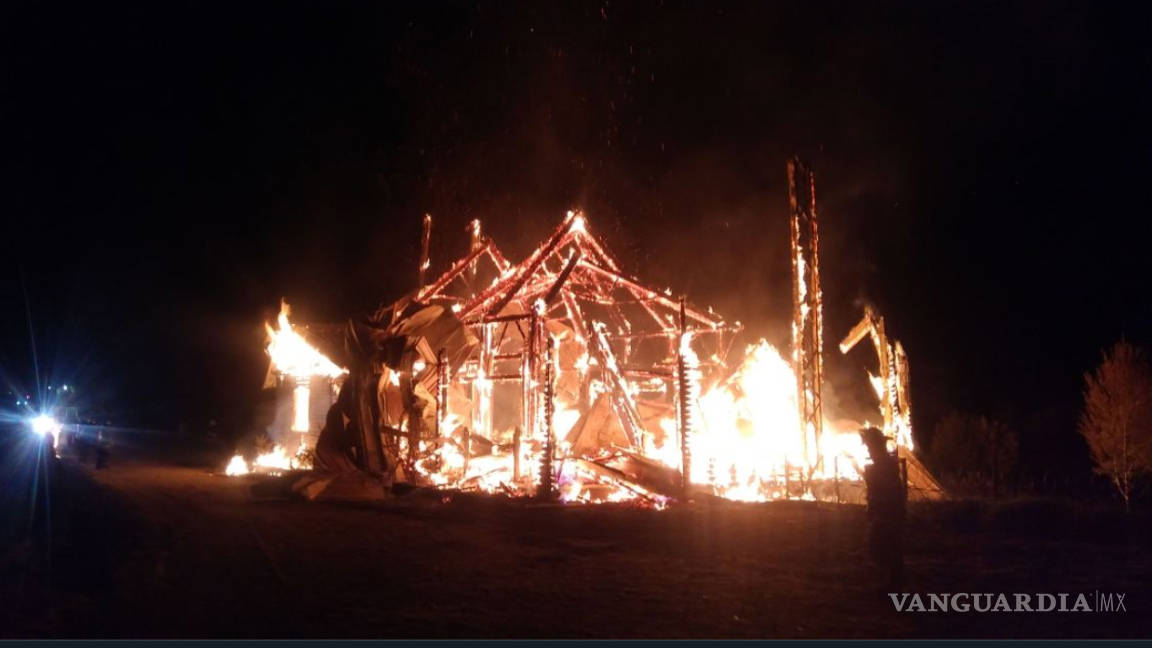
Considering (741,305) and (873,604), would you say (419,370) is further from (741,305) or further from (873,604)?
(741,305)

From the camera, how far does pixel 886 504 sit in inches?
283

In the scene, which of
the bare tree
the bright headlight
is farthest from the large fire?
the bare tree

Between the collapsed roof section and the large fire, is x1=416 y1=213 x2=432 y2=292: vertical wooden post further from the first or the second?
the large fire

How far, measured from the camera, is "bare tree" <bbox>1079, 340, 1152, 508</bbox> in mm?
19000

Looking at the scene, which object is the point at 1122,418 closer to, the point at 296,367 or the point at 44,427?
the point at 296,367

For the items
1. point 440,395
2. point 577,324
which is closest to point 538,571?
point 440,395

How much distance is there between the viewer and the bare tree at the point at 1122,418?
19.0 m

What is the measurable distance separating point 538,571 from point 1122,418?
1849cm

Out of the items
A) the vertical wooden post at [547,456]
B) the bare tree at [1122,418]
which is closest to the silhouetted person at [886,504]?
the vertical wooden post at [547,456]

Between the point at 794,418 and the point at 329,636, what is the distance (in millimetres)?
14338

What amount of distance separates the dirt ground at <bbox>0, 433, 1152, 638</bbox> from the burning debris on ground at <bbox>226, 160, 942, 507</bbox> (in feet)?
7.05

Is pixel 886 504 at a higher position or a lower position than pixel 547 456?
lower

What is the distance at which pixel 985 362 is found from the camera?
36.0m

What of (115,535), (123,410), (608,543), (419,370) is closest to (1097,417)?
(608,543)
